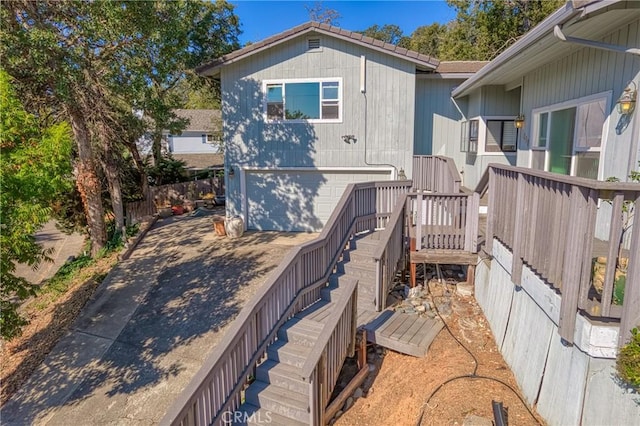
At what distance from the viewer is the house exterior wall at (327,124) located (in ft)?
38.7

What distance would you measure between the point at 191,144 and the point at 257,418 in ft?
109

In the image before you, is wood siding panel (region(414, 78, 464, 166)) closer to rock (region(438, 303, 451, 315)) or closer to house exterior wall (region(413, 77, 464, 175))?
house exterior wall (region(413, 77, 464, 175))

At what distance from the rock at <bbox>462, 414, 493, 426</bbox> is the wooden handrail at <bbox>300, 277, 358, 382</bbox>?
5.15 ft

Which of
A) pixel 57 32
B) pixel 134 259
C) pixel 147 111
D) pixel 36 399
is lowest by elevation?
pixel 36 399

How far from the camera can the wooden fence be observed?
15.7 m

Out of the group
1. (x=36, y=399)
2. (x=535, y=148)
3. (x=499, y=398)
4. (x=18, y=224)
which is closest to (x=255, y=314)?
(x=499, y=398)

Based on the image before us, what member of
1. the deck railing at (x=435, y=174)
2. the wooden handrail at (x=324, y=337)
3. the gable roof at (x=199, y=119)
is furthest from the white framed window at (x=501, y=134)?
the gable roof at (x=199, y=119)

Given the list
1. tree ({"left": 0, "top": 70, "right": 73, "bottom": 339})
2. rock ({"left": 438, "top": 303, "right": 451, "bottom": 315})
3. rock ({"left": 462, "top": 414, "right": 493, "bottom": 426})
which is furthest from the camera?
rock ({"left": 438, "top": 303, "right": 451, "bottom": 315})

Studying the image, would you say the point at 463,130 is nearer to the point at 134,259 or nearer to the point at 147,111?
the point at 147,111

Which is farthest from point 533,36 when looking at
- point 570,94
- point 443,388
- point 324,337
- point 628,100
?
point 324,337

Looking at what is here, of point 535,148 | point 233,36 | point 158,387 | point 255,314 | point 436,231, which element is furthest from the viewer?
point 233,36

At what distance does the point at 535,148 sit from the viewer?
8219 mm

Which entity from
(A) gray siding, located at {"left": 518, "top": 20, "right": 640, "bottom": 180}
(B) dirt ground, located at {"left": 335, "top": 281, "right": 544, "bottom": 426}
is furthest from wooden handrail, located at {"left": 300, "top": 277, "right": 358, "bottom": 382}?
(A) gray siding, located at {"left": 518, "top": 20, "right": 640, "bottom": 180}

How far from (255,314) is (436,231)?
3585 millimetres
